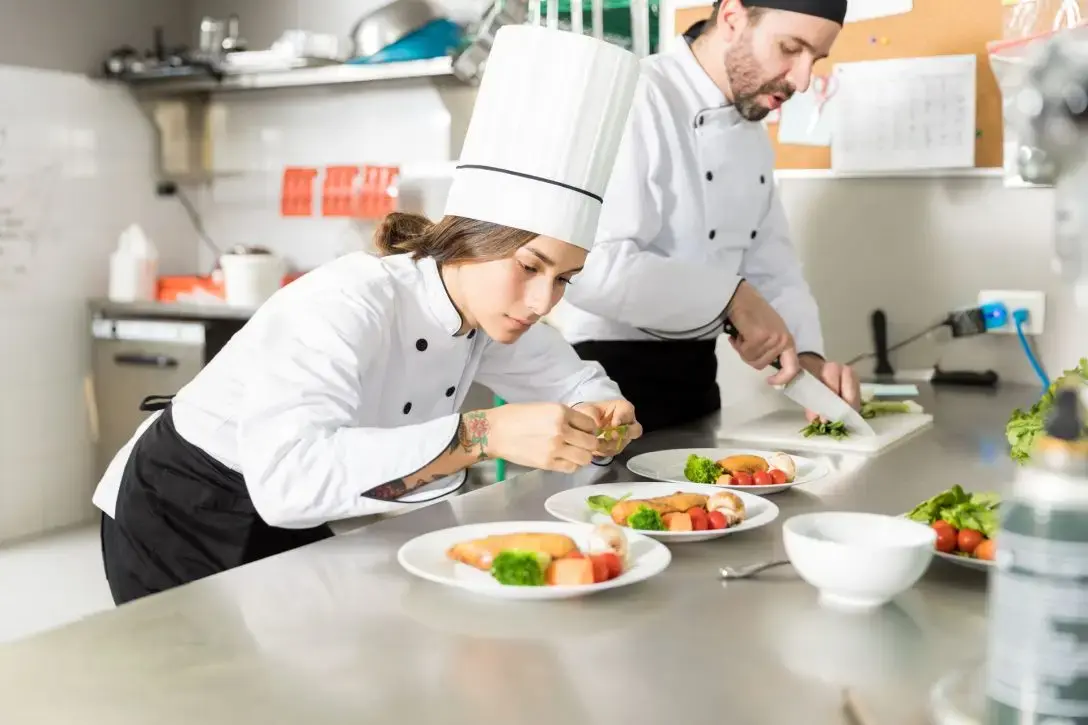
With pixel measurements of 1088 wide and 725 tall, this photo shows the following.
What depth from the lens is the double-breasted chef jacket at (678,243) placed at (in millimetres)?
1896

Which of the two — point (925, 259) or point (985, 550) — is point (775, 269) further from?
point (985, 550)

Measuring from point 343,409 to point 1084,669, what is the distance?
0.83 meters

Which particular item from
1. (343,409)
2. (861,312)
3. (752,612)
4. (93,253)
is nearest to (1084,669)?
(752,612)

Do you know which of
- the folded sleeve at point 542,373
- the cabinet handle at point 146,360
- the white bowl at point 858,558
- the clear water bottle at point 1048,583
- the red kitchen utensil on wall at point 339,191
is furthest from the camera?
the red kitchen utensil on wall at point 339,191

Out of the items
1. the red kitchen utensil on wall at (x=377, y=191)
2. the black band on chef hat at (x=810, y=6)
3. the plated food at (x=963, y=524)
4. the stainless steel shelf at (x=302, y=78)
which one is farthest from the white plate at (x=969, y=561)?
the red kitchen utensil on wall at (x=377, y=191)

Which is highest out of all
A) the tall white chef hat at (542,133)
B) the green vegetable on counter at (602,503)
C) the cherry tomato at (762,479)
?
the tall white chef hat at (542,133)

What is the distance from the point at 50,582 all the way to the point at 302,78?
1725 mm

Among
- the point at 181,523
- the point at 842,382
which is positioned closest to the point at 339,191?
the point at 842,382

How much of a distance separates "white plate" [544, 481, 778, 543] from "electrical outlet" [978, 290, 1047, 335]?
1483mm

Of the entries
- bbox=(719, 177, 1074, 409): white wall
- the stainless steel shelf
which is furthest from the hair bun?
the stainless steel shelf

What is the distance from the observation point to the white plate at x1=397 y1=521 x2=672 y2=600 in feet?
3.02

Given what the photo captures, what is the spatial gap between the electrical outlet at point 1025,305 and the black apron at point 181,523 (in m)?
Answer: 1.75

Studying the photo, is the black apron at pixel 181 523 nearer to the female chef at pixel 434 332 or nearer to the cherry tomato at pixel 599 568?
the female chef at pixel 434 332

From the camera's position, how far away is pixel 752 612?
94cm
